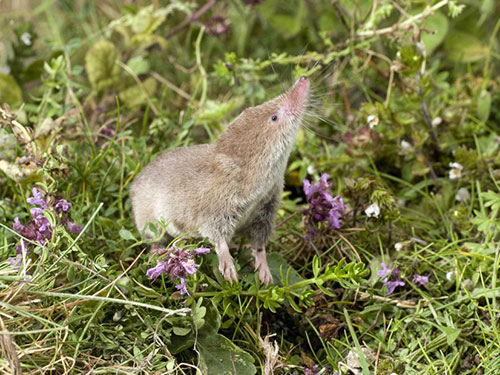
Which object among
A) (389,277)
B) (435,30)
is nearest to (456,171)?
(389,277)

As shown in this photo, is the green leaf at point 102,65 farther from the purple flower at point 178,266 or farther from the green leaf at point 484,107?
the green leaf at point 484,107

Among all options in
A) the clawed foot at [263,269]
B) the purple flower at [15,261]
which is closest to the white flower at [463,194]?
the clawed foot at [263,269]

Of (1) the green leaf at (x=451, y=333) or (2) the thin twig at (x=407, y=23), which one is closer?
(1) the green leaf at (x=451, y=333)

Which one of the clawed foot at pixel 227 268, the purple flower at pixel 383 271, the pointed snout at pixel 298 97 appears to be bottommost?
the purple flower at pixel 383 271

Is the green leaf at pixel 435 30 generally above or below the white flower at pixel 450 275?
above

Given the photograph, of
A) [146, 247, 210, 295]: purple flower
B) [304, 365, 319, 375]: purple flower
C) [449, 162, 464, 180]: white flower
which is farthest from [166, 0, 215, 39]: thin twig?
[304, 365, 319, 375]: purple flower

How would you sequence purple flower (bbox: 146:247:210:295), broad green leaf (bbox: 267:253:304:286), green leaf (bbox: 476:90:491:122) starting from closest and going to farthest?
purple flower (bbox: 146:247:210:295) < broad green leaf (bbox: 267:253:304:286) < green leaf (bbox: 476:90:491:122)

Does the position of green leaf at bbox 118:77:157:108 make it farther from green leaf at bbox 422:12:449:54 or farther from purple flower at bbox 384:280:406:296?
purple flower at bbox 384:280:406:296
